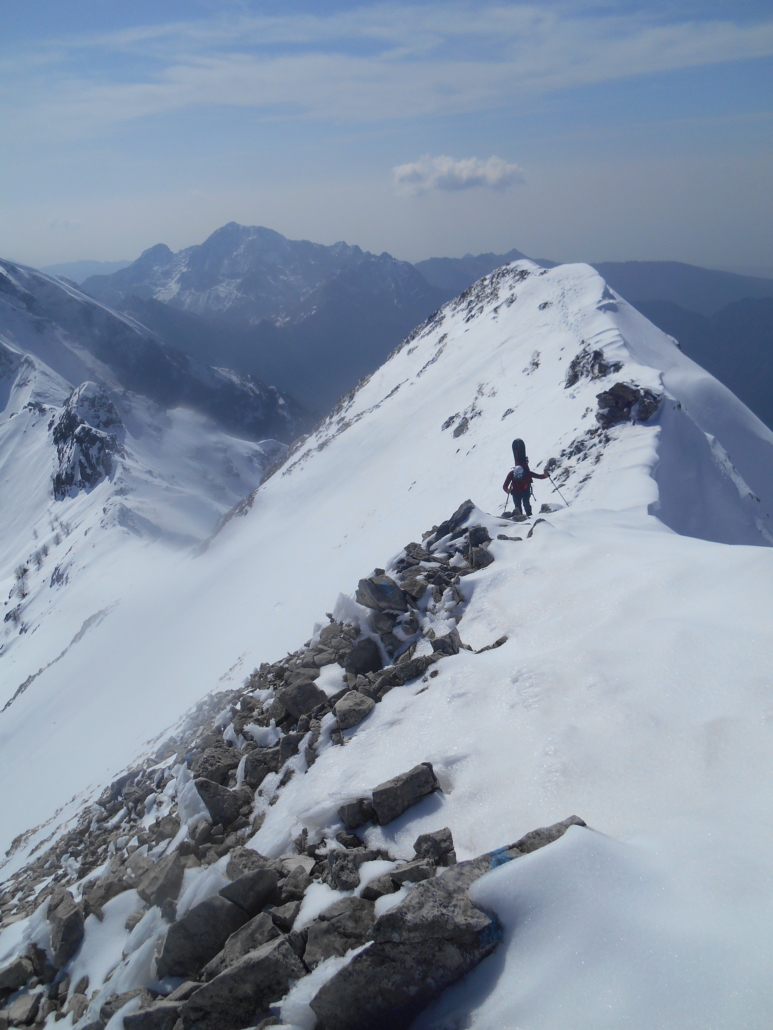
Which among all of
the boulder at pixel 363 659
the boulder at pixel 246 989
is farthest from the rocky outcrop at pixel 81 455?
the boulder at pixel 246 989

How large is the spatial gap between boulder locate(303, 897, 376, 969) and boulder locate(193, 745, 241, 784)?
3798 mm

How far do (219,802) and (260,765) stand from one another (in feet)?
2.37

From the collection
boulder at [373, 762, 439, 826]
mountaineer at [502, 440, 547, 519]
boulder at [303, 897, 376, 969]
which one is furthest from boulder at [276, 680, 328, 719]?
mountaineer at [502, 440, 547, 519]

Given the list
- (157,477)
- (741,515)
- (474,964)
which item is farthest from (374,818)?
(157,477)

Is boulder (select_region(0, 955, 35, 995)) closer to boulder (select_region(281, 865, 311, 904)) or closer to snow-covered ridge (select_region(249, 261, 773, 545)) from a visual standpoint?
boulder (select_region(281, 865, 311, 904))

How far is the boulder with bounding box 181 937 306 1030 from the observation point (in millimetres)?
4215

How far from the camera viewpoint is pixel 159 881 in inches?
248

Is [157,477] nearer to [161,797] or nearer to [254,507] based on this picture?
[254,507]

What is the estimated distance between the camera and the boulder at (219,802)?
6.91 metres

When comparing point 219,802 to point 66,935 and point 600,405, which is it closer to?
point 66,935

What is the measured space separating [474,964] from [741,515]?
1679 cm

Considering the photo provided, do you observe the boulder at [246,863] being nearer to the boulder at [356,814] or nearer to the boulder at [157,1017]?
the boulder at [356,814]

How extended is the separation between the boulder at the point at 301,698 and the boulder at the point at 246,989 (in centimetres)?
398

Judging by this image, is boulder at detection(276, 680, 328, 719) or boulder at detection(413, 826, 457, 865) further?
boulder at detection(276, 680, 328, 719)
